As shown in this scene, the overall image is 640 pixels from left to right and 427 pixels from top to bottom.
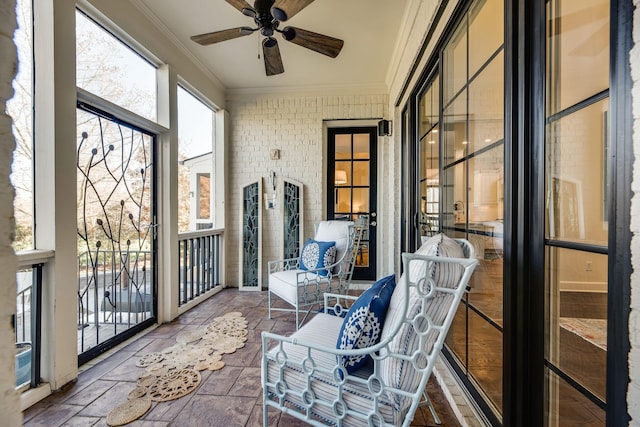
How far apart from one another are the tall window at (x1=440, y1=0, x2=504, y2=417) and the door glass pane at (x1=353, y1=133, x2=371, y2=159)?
2187mm

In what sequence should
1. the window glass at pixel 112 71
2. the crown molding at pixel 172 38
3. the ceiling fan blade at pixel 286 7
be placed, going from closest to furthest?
the ceiling fan blade at pixel 286 7, the window glass at pixel 112 71, the crown molding at pixel 172 38

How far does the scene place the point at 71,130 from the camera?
1.84m

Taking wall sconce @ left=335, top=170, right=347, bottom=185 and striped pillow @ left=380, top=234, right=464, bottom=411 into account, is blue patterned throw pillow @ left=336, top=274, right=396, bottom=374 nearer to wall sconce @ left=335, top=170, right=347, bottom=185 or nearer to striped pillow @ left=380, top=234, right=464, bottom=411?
striped pillow @ left=380, top=234, right=464, bottom=411

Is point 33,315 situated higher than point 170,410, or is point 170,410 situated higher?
point 33,315

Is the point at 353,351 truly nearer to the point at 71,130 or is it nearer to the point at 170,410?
the point at 170,410

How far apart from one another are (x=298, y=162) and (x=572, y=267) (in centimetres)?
338

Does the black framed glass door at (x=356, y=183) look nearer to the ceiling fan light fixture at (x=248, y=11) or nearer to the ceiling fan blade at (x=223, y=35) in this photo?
the ceiling fan blade at (x=223, y=35)

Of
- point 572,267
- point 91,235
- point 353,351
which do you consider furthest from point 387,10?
point 91,235

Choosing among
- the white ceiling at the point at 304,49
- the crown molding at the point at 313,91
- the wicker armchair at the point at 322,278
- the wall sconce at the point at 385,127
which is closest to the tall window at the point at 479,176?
the white ceiling at the point at 304,49

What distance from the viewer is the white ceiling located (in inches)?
95.8

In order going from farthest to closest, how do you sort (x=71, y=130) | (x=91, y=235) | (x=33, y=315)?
1. (x=91, y=235)
2. (x=71, y=130)
3. (x=33, y=315)

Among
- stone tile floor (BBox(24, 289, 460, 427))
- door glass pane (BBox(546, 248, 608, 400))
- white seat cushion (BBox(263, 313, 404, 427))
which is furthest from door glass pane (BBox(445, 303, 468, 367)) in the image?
white seat cushion (BBox(263, 313, 404, 427))

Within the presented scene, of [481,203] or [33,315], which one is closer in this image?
[481,203]

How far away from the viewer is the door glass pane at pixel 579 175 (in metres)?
0.78
